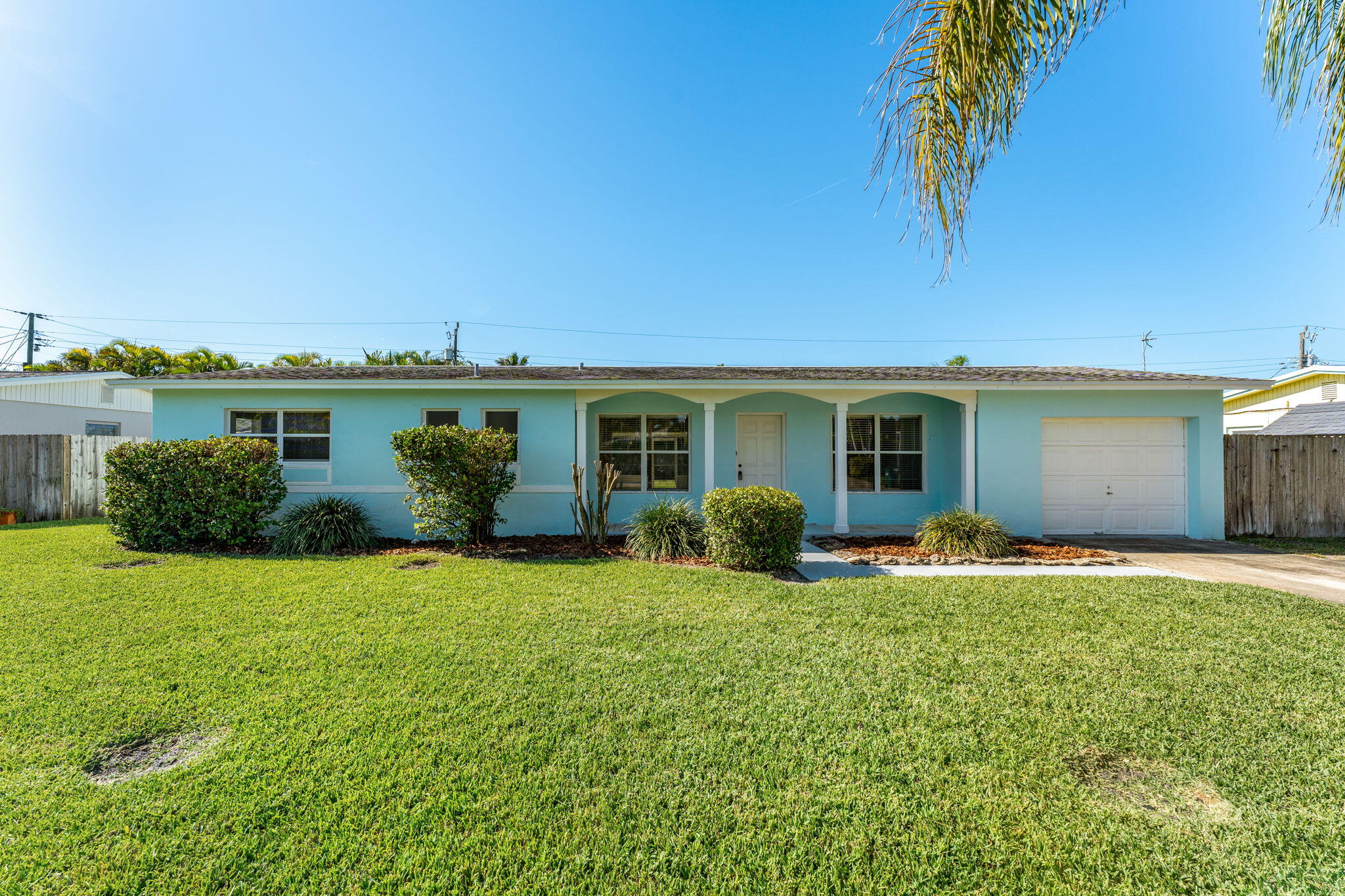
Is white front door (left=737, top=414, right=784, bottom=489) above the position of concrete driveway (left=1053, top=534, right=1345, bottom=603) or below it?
above

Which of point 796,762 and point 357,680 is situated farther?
point 357,680

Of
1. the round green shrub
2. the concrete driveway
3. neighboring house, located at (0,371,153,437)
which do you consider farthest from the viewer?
neighboring house, located at (0,371,153,437)

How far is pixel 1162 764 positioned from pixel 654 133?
13.1m

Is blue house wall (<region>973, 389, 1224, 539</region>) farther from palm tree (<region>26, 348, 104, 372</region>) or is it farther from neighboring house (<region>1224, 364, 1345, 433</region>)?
palm tree (<region>26, 348, 104, 372</region>)

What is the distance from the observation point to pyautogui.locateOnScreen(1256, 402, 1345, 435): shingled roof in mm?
13938

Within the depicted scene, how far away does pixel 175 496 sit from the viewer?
335 inches

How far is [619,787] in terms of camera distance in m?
2.58

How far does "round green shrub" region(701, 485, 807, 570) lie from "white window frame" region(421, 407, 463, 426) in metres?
5.65

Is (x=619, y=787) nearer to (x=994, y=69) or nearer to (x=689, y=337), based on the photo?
(x=994, y=69)

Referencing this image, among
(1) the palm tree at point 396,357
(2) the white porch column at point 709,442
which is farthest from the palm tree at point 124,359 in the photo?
(2) the white porch column at point 709,442

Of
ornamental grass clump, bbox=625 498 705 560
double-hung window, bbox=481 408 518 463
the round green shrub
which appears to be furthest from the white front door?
double-hung window, bbox=481 408 518 463

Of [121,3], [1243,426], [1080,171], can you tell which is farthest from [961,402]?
[1243,426]

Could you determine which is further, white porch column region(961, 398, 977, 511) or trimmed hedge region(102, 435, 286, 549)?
white porch column region(961, 398, 977, 511)

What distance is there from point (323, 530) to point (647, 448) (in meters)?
6.01
